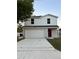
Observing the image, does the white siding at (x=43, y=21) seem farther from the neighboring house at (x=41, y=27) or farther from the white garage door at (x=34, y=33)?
the white garage door at (x=34, y=33)

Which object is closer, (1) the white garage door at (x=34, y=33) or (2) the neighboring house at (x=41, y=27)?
(1) the white garage door at (x=34, y=33)

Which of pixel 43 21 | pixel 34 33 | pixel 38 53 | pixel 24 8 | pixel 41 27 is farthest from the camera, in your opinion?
pixel 43 21

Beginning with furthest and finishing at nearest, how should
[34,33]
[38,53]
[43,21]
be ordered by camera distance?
[43,21] < [34,33] < [38,53]

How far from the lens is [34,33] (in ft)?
90.9

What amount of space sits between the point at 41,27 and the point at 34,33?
139 centimetres

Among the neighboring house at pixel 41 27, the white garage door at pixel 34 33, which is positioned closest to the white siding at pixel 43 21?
the neighboring house at pixel 41 27

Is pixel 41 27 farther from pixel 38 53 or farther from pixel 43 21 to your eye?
pixel 38 53

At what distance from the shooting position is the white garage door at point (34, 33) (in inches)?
1082

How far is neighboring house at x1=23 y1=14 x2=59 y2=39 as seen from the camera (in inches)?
1088

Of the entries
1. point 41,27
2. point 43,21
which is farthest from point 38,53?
point 43,21
